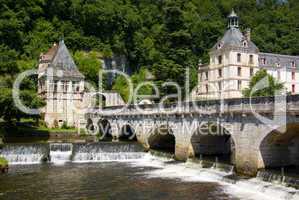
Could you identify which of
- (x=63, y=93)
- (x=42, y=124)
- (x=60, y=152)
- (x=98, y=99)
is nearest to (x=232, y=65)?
(x=98, y=99)

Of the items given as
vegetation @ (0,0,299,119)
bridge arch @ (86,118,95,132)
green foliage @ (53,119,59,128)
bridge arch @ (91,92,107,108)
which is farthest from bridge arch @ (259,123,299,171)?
bridge arch @ (91,92,107,108)

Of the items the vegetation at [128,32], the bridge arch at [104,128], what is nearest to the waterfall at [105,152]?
the vegetation at [128,32]

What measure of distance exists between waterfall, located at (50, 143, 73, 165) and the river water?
0.06m

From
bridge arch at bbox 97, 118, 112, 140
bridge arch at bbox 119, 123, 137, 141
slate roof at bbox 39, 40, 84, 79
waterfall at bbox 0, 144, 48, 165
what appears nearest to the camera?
waterfall at bbox 0, 144, 48, 165

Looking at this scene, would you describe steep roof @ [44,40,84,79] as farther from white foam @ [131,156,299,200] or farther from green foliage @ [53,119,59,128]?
white foam @ [131,156,299,200]

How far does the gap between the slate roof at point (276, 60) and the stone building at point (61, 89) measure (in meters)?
31.8

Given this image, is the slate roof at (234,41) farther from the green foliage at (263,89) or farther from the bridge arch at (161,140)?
the bridge arch at (161,140)

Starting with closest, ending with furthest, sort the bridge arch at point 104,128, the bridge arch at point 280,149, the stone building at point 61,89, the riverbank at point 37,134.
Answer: the bridge arch at point 280,149, the riverbank at point 37,134, the bridge arch at point 104,128, the stone building at point 61,89

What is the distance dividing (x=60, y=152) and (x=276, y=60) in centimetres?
4753

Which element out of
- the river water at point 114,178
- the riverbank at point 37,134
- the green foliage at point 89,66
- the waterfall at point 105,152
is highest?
the green foliage at point 89,66

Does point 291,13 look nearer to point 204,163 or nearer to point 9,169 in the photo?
point 204,163

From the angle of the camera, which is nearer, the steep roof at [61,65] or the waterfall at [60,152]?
the waterfall at [60,152]

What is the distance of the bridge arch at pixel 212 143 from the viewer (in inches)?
1443

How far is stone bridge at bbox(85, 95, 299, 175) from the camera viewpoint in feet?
89.5
